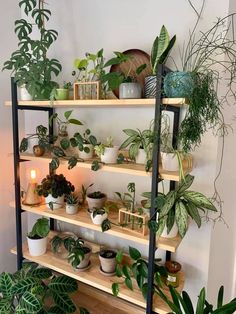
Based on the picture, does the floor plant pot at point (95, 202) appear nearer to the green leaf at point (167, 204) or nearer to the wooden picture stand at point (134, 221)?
the wooden picture stand at point (134, 221)

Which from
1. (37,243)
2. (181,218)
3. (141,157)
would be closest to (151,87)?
(141,157)

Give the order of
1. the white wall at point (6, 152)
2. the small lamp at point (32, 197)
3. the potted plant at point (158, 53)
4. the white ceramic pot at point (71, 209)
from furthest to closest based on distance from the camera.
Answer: the white wall at point (6, 152), the small lamp at point (32, 197), the white ceramic pot at point (71, 209), the potted plant at point (158, 53)

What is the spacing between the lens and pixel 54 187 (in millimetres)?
1704

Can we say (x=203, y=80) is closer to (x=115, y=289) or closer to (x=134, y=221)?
(x=134, y=221)

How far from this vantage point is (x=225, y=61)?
4.27 feet

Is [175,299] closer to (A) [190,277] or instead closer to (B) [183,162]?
(A) [190,277]

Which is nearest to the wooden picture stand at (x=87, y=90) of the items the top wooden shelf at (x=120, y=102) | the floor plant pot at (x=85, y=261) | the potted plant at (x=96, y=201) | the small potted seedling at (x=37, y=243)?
the top wooden shelf at (x=120, y=102)

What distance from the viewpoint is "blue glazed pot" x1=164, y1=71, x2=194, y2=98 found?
1.14 metres

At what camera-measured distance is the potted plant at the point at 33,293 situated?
1403 millimetres

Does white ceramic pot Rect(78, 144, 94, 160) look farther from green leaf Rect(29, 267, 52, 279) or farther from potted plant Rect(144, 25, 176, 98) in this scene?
green leaf Rect(29, 267, 52, 279)

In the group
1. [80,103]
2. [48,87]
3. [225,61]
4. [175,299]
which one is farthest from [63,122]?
[175,299]

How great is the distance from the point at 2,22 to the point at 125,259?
193cm

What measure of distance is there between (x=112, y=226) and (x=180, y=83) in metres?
0.87

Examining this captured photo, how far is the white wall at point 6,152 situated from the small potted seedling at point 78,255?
719 mm
